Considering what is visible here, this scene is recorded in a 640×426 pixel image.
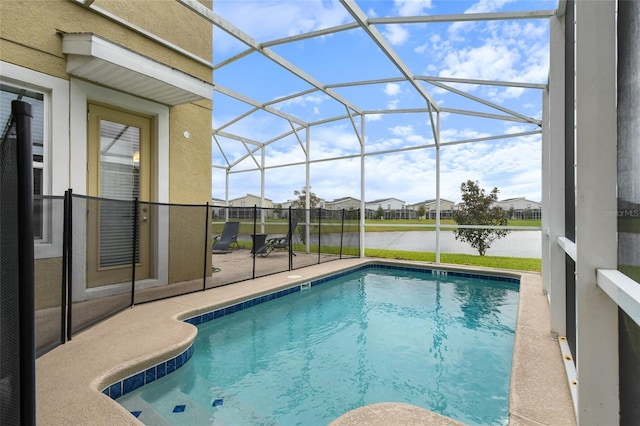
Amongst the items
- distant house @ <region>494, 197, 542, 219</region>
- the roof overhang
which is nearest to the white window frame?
the roof overhang

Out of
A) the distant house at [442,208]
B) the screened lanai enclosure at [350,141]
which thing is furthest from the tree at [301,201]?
the distant house at [442,208]

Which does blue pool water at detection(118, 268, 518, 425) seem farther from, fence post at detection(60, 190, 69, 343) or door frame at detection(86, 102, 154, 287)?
door frame at detection(86, 102, 154, 287)

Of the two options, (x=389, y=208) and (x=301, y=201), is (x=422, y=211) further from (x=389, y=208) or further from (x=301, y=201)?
(x=301, y=201)

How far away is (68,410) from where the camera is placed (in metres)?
1.98

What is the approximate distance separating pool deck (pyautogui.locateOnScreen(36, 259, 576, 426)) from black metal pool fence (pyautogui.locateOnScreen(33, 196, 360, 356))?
0.31m

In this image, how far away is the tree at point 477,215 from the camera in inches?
351

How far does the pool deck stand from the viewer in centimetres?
196

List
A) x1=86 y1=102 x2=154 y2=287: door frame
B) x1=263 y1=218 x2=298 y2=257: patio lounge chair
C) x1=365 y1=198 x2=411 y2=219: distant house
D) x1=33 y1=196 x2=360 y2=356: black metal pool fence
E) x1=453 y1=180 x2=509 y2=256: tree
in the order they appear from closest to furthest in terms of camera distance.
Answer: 1. x1=33 y1=196 x2=360 y2=356: black metal pool fence
2. x1=86 y1=102 x2=154 y2=287: door frame
3. x1=263 y1=218 x2=298 y2=257: patio lounge chair
4. x1=453 y1=180 x2=509 y2=256: tree
5. x1=365 y1=198 x2=411 y2=219: distant house

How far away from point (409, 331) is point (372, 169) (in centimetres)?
597

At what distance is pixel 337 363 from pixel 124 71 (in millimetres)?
4566

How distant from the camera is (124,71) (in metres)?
4.17

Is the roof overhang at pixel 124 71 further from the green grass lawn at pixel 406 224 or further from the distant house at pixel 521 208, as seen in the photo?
the distant house at pixel 521 208

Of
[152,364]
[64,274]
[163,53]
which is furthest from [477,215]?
[64,274]

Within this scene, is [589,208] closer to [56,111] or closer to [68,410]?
[68,410]
